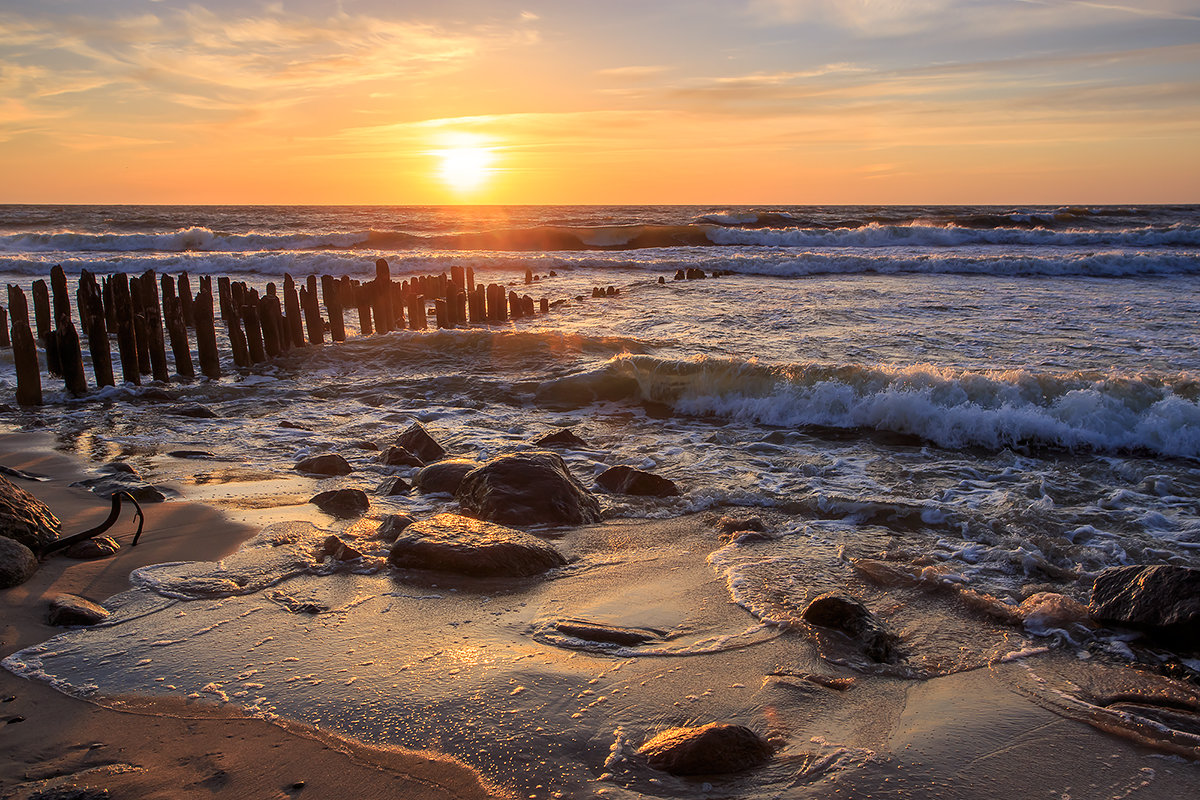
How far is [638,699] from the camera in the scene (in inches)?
129

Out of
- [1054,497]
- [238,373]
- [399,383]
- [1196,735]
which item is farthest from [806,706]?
[238,373]

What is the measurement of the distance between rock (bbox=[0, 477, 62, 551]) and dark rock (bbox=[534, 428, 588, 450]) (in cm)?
401

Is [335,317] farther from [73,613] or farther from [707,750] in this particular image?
[707,750]

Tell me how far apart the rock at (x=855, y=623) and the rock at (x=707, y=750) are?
3.30 feet

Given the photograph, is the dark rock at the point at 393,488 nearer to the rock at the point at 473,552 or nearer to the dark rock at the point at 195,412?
the rock at the point at 473,552

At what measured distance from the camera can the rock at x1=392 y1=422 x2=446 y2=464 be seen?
7109 millimetres

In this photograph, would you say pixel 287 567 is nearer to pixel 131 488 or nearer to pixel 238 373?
pixel 131 488

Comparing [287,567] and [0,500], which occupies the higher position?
[0,500]

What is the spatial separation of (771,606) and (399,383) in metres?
7.43

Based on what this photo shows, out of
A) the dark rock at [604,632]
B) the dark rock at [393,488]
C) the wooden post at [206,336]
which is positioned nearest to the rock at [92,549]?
the dark rock at [393,488]

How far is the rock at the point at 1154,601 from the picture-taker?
3830mm

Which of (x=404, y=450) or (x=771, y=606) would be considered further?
(x=404, y=450)

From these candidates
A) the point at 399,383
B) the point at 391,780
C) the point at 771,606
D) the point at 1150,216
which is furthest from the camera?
the point at 1150,216

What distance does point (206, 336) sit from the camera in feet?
34.2
